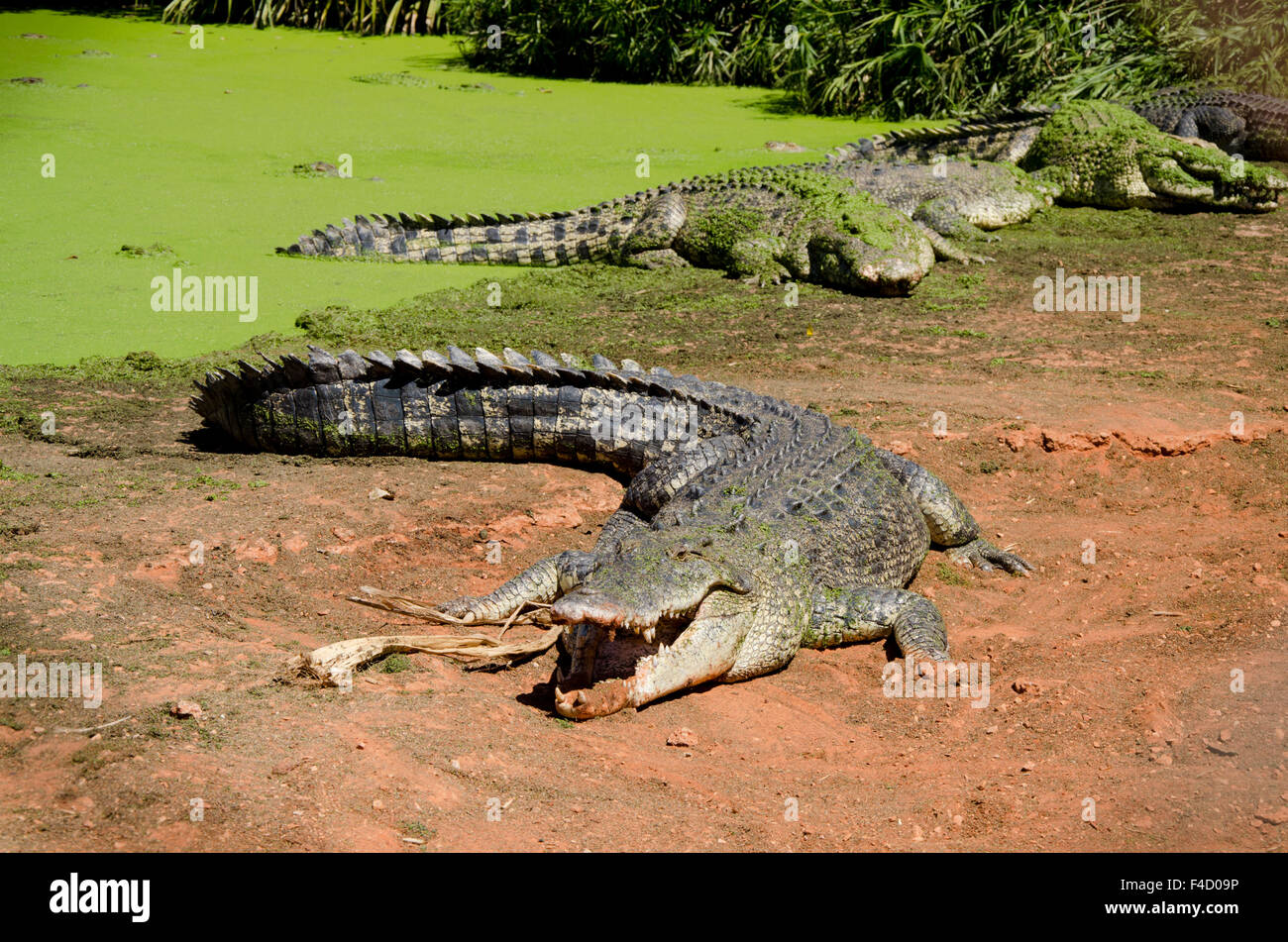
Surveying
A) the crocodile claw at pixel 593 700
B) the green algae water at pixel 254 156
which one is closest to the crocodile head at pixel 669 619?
the crocodile claw at pixel 593 700

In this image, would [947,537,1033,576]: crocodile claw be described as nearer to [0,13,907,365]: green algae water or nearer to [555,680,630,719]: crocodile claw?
[555,680,630,719]: crocodile claw

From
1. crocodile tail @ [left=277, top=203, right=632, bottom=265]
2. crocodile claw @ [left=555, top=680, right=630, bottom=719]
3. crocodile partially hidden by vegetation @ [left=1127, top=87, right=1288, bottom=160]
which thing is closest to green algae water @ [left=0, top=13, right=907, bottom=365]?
crocodile tail @ [left=277, top=203, right=632, bottom=265]

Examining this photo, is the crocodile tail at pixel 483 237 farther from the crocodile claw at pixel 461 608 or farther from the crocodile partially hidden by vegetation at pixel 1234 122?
the crocodile partially hidden by vegetation at pixel 1234 122

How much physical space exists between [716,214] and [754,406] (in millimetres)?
4386

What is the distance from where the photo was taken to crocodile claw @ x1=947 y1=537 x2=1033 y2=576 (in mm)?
5191

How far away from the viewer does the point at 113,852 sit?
281 centimetres

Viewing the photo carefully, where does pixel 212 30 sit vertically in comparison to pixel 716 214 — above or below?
above

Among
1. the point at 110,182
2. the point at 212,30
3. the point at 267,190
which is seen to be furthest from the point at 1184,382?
the point at 212,30

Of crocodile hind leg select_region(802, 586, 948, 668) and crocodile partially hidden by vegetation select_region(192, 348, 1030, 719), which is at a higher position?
crocodile partially hidden by vegetation select_region(192, 348, 1030, 719)

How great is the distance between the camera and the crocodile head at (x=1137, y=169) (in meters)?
10.9

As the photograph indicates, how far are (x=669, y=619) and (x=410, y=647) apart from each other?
3.22ft

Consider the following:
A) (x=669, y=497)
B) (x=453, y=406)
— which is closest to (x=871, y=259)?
(x=453, y=406)

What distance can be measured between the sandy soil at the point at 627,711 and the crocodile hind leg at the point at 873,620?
9 cm
